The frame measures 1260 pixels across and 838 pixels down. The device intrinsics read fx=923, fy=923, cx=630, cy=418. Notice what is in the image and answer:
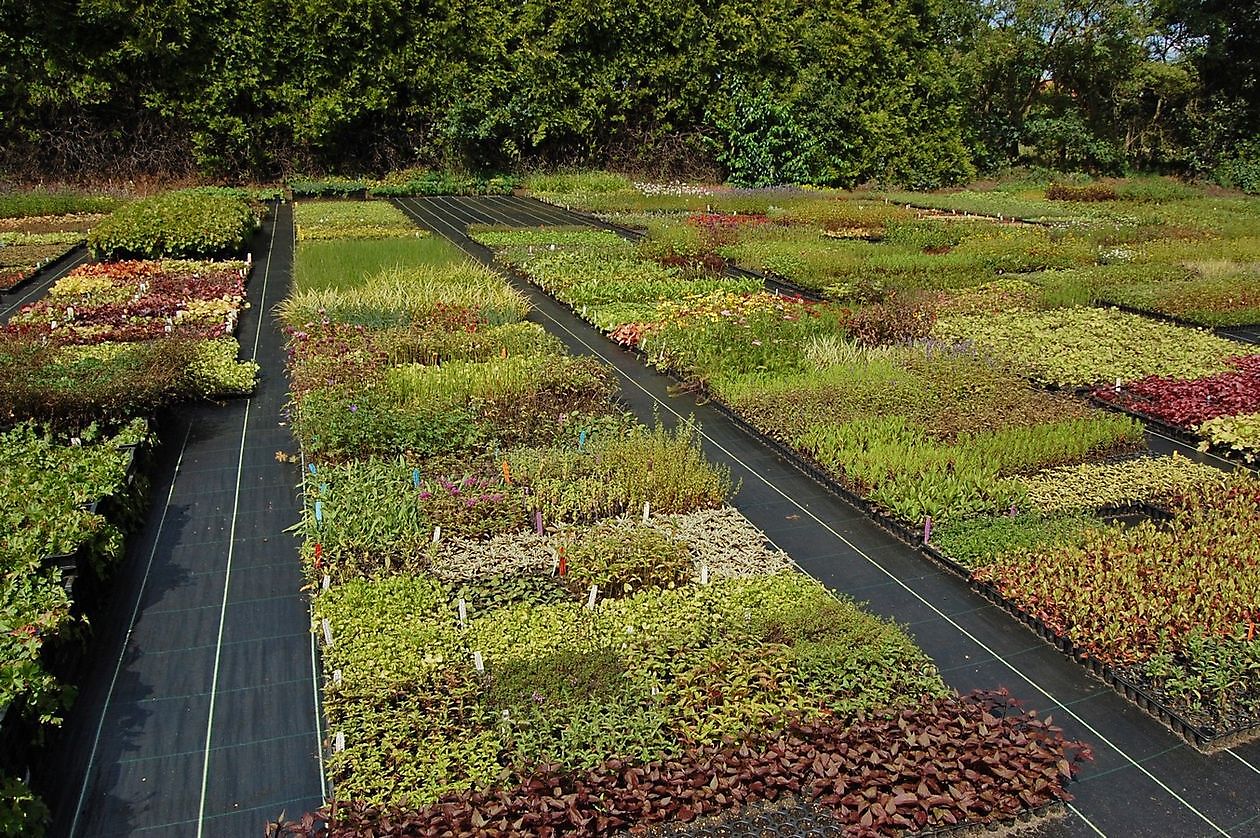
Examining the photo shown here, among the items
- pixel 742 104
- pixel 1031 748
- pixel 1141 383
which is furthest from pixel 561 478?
pixel 742 104

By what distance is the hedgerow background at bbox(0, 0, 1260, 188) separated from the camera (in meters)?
23.3

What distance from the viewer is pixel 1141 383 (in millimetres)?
8672

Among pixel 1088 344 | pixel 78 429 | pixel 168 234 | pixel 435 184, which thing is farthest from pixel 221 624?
pixel 435 184

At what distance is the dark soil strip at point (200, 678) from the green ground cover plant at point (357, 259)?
4.62 meters

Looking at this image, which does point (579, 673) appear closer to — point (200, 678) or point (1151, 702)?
point (200, 678)

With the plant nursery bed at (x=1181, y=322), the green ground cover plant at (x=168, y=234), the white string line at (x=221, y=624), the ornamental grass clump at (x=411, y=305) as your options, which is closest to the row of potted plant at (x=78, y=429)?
the green ground cover plant at (x=168, y=234)

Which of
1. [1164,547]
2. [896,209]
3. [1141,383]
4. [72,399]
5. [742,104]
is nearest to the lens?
[1164,547]

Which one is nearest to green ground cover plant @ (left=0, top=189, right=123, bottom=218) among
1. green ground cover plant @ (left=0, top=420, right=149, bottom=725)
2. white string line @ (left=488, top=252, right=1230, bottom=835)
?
green ground cover plant @ (left=0, top=420, right=149, bottom=725)

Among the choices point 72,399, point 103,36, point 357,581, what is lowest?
point 357,581

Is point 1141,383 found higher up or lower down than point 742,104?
lower down

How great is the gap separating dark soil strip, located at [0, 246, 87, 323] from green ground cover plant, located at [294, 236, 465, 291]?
346cm

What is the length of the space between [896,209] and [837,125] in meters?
7.67

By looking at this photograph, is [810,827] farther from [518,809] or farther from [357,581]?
[357,581]

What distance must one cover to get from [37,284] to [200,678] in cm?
1123
